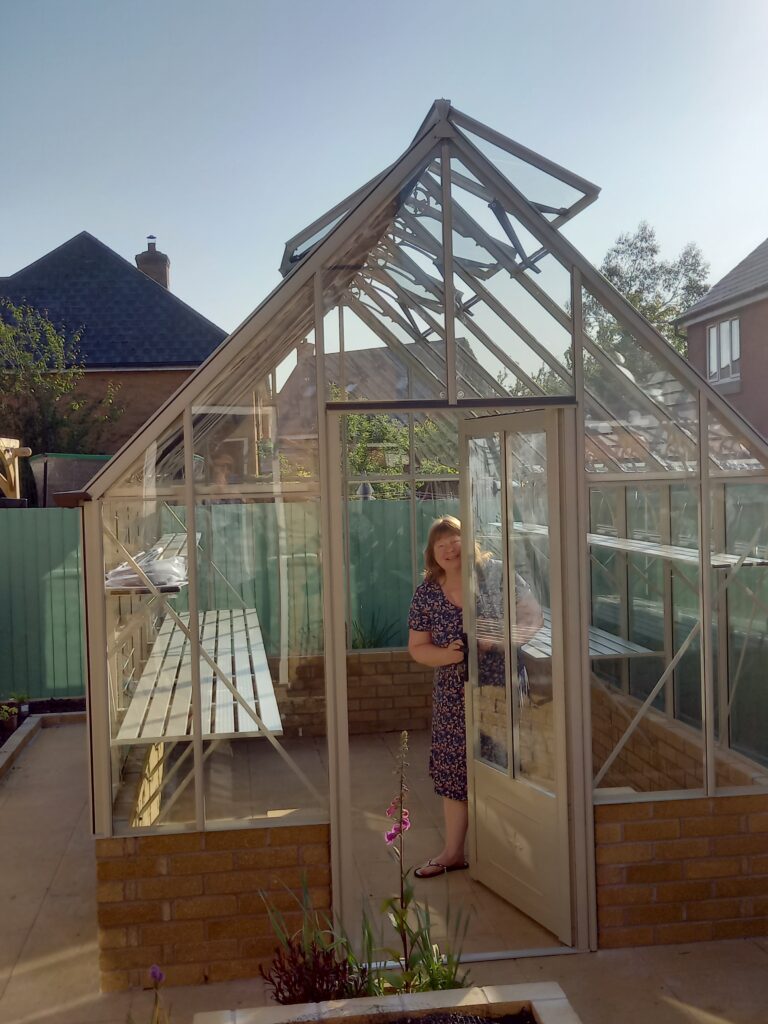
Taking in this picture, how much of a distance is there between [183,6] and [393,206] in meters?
4.05

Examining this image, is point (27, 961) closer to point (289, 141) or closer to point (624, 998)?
point (624, 998)

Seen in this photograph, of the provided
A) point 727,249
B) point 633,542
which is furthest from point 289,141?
point 727,249

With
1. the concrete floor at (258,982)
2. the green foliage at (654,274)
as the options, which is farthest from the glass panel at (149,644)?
the green foliage at (654,274)

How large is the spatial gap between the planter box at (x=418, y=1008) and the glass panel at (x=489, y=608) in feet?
5.66

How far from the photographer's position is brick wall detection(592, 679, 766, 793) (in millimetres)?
4262

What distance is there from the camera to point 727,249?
30.3 meters

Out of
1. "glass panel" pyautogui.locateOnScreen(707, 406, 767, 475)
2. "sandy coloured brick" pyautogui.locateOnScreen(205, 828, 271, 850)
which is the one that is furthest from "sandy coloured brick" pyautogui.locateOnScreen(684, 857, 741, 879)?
Answer: "sandy coloured brick" pyautogui.locateOnScreen(205, 828, 271, 850)

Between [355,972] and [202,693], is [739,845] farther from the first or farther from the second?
[202,693]

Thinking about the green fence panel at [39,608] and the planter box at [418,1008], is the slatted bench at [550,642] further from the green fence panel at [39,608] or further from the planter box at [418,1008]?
the green fence panel at [39,608]

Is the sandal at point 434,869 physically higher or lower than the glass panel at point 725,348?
lower

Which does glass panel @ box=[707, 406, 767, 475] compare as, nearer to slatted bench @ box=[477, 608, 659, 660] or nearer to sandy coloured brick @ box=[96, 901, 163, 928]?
slatted bench @ box=[477, 608, 659, 660]

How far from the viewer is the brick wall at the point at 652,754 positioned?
4.26 metres

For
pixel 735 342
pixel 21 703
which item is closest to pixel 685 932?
pixel 21 703

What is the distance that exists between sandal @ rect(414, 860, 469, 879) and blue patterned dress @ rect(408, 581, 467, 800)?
0.33 m
